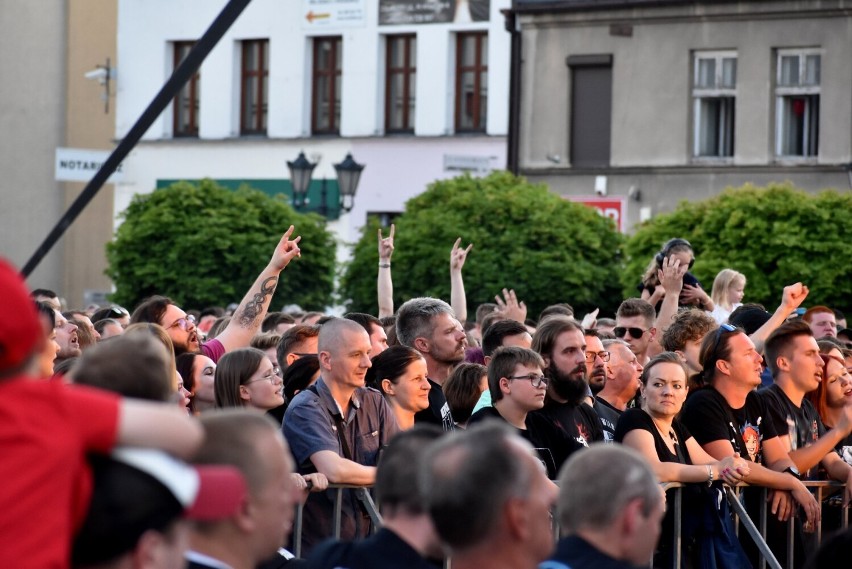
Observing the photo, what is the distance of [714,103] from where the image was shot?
98.7 feet

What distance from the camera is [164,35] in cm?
3728

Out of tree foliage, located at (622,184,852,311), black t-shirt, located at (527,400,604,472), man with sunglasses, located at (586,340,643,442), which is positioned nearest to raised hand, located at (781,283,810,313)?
man with sunglasses, located at (586,340,643,442)

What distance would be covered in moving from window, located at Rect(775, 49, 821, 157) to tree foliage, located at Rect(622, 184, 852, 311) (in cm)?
617

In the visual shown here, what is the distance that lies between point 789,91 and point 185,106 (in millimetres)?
15076

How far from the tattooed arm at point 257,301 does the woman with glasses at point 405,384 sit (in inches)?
56.7

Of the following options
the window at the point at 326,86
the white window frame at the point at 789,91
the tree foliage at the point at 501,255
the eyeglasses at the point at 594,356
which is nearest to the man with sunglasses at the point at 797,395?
the eyeglasses at the point at 594,356

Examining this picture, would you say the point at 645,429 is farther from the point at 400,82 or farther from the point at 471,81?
the point at 400,82

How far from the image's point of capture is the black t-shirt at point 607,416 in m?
8.70

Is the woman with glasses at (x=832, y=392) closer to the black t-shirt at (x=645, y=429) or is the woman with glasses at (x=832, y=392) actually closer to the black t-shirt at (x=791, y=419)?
the black t-shirt at (x=791, y=419)

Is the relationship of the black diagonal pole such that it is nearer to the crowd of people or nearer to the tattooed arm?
the crowd of people

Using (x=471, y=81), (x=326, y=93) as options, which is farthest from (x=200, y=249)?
(x=326, y=93)

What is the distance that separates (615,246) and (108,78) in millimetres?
17217

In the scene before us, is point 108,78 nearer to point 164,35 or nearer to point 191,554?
point 164,35

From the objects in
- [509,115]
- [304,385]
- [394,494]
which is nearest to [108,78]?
[509,115]
